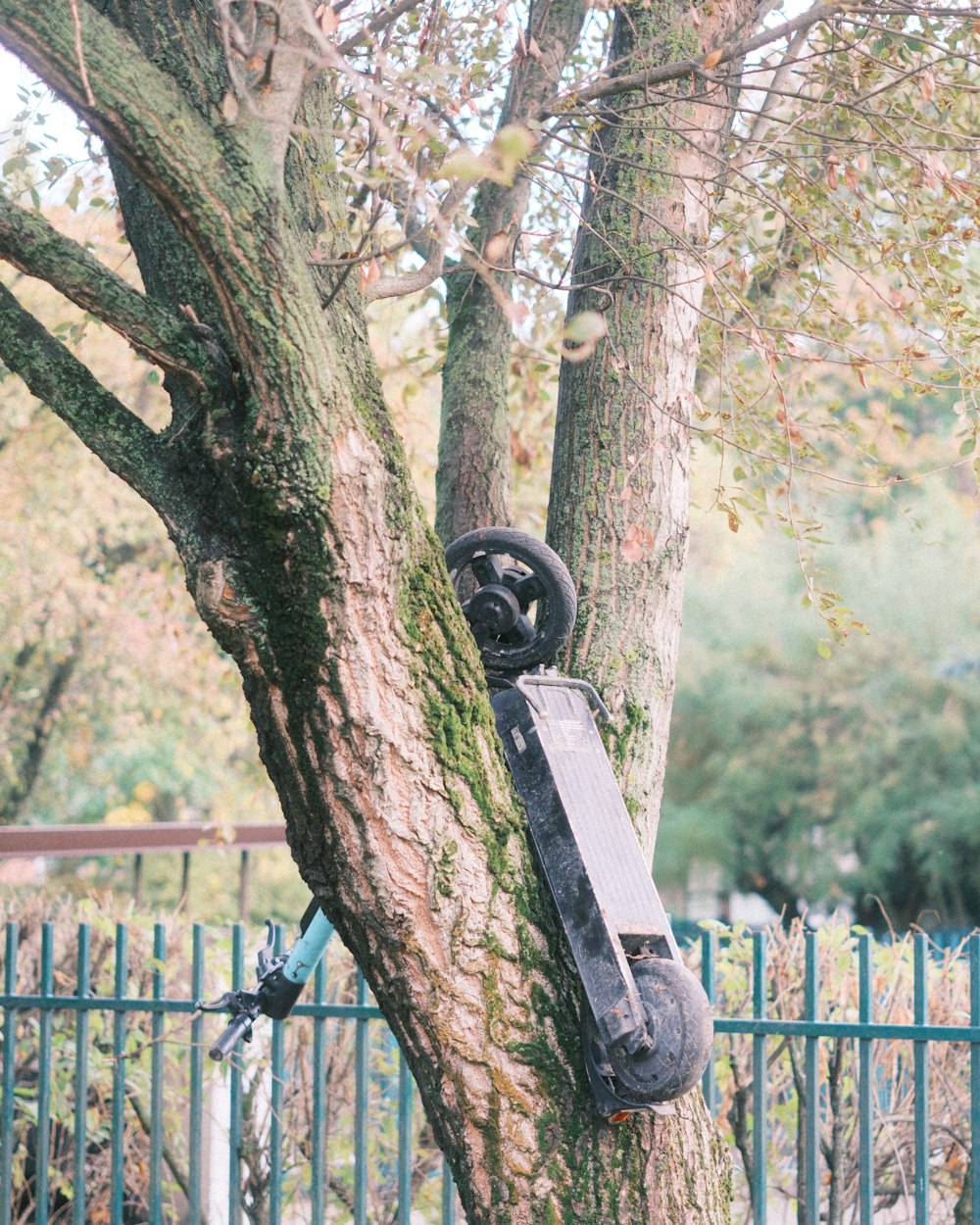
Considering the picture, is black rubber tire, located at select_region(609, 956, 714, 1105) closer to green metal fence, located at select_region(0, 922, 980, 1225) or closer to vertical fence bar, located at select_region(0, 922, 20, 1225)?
green metal fence, located at select_region(0, 922, 980, 1225)

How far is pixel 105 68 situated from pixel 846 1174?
3.98m

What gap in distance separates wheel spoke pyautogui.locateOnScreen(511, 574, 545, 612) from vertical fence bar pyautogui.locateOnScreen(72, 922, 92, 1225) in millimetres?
2184

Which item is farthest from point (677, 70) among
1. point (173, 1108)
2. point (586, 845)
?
point (173, 1108)

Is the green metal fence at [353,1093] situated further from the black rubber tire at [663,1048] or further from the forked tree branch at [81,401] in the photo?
the forked tree branch at [81,401]

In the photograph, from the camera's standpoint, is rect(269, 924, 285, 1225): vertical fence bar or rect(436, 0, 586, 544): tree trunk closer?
rect(436, 0, 586, 544): tree trunk

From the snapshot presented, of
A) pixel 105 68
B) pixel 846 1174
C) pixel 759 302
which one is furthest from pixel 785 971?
pixel 105 68

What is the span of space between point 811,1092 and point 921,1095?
29 cm

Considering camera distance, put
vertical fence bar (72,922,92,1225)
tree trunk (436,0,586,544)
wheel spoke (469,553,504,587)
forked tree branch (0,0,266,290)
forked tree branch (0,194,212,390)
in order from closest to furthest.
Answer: forked tree branch (0,0,266,290)
forked tree branch (0,194,212,390)
wheel spoke (469,553,504,587)
tree trunk (436,0,586,544)
vertical fence bar (72,922,92,1225)

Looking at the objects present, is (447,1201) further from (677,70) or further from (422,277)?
(677,70)

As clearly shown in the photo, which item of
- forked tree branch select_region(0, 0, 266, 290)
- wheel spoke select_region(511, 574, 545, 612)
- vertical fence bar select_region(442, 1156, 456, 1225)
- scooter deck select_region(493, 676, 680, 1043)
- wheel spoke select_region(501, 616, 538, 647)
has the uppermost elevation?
forked tree branch select_region(0, 0, 266, 290)

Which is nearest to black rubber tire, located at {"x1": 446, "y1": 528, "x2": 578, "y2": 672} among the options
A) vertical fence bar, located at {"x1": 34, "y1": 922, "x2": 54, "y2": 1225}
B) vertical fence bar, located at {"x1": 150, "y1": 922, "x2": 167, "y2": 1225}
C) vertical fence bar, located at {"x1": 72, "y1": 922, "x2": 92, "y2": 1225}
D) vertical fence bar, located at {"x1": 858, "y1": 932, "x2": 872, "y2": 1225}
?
vertical fence bar, located at {"x1": 858, "y1": 932, "x2": 872, "y2": 1225}

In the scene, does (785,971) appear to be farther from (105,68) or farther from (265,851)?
(265,851)

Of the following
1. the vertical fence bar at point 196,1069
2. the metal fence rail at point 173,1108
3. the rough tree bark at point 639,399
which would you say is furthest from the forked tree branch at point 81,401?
the vertical fence bar at point 196,1069

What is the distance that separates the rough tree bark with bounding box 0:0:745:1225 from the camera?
2.22 metres
